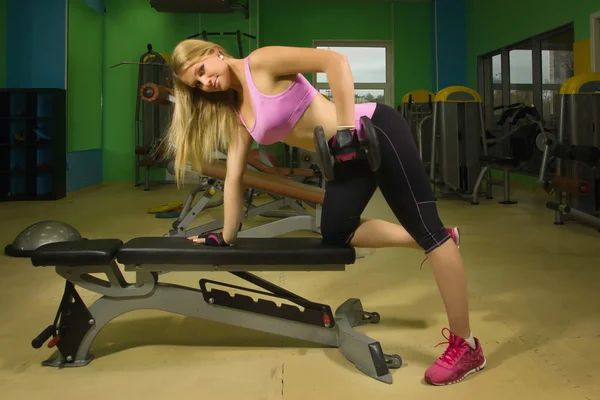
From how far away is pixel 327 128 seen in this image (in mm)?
1577

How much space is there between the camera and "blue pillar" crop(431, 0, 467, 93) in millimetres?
8367

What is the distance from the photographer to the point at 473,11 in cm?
812

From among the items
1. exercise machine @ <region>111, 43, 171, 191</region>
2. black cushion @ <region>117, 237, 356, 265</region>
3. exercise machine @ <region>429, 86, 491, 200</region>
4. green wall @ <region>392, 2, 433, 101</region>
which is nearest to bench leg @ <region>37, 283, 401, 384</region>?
black cushion @ <region>117, 237, 356, 265</region>

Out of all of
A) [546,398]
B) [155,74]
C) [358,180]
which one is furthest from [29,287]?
[155,74]

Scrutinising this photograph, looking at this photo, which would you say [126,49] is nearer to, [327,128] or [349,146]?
[327,128]

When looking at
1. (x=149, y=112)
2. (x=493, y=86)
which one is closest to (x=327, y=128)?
(x=149, y=112)

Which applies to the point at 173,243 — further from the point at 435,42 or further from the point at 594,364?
the point at 435,42

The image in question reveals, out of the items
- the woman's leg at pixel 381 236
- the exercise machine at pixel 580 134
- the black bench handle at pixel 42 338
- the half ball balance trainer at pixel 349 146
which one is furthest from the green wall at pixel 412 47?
the black bench handle at pixel 42 338

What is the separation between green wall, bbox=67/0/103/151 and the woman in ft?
17.9

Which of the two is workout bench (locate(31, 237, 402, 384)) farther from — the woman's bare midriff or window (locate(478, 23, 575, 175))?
window (locate(478, 23, 575, 175))

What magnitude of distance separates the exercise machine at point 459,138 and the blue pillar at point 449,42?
104 inches

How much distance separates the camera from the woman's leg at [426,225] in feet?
5.01

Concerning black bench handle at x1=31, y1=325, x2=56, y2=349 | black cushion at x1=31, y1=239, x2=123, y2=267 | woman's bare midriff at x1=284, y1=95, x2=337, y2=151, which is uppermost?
woman's bare midriff at x1=284, y1=95, x2=337, y2=151

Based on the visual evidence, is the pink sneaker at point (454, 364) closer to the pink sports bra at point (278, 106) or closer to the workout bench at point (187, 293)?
the workout bench at point (187, 293)
